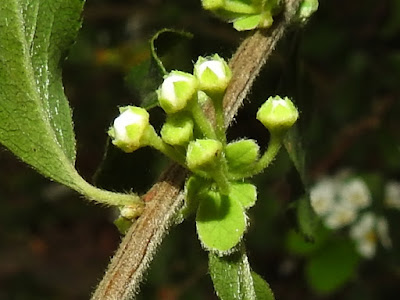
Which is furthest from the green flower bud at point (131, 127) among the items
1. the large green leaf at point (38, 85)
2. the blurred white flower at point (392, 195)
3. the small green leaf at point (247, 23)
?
the blurred white flower at point (392, 195)

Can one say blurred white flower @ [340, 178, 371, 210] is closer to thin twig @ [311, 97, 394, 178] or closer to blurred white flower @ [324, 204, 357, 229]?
blurred white flower @ [324, 204, 357, 229]

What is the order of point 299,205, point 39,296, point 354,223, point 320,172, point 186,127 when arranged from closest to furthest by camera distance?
point 186,127, point 299,205, point 354,223, point 320,172, point 39,296

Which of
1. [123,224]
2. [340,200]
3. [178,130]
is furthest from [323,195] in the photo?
[178,130]

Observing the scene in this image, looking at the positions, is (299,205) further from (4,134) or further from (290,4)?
(4,134)

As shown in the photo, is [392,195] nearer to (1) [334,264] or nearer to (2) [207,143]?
(1) [334,264]

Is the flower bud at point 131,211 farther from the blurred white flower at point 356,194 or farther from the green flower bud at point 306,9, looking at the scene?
the blurred white flower at point 356,194

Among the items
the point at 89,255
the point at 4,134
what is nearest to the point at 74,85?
the point at 89,255
